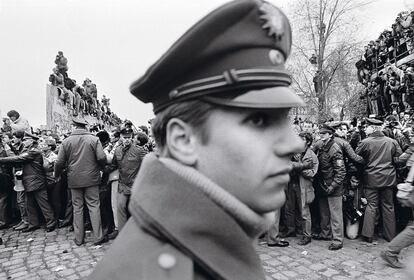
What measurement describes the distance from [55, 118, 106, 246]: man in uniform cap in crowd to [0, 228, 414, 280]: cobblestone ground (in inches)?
A: 18.5

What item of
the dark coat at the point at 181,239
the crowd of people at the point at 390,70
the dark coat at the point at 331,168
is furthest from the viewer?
the crowd of people at the point at 390,70

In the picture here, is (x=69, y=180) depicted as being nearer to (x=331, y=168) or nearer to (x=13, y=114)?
(x=13, y=114)

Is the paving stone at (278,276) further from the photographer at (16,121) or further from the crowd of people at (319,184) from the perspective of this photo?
the photographer at (16,121)

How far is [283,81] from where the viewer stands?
→ 113 centimetres

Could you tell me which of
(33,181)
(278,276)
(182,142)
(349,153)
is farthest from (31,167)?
(182,142)

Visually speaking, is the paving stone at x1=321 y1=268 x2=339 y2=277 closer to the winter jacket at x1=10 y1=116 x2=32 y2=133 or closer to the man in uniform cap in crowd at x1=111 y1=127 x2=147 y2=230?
the man in uniform cap in crowd at x1=111 y1=127 x2=147 y2=230

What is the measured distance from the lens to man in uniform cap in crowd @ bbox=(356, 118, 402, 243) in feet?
20.2

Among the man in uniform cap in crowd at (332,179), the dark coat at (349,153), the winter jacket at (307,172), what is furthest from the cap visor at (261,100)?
the dark coat at (349,153)

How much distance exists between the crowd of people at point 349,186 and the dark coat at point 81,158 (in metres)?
3.51

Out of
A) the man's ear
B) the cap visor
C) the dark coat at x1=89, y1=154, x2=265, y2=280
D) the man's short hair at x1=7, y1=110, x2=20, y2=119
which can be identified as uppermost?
the man's short hair at x1=7, y1=110, x2=20, y2=119

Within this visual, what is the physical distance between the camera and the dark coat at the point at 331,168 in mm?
6047

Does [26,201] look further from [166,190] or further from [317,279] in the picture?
[166,190]

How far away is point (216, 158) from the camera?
106cm

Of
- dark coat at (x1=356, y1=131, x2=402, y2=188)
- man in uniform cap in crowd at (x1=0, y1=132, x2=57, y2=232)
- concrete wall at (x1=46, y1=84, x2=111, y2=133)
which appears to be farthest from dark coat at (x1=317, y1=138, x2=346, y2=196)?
concrete wall at (x1=46, y1=84, x2=111, y2=133)
